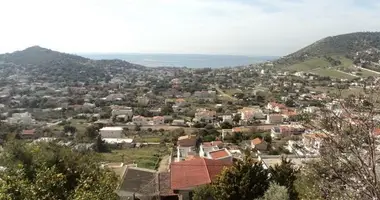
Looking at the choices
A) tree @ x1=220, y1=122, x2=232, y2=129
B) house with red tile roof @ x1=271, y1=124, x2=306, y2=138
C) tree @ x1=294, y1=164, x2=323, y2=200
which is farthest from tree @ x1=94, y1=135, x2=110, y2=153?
tree @ x1=294, y1=164, x2=323, y2=200

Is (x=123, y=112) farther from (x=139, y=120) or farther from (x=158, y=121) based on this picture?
(x=158, y=121)

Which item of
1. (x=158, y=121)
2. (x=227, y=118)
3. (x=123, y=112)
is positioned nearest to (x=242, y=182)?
(x=227, y=118)

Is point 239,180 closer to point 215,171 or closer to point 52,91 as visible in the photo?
point 215,171

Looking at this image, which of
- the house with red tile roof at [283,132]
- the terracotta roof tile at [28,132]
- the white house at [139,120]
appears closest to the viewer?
the house with red tile roof at [283,132]

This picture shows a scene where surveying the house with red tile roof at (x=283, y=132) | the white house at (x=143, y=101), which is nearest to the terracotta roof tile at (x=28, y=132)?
the white house at (x=143, y=101)

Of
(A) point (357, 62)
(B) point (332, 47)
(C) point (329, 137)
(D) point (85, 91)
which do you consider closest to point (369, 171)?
(C) point (329, 137)

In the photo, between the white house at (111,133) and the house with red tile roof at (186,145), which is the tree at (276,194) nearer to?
the house with red tile roof at (186,145)

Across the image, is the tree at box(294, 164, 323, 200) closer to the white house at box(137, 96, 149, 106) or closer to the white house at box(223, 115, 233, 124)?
the white house at box(223, 115, 233, 124)
